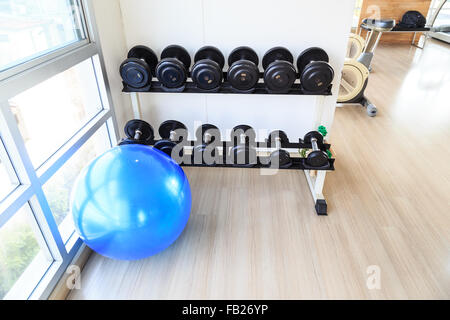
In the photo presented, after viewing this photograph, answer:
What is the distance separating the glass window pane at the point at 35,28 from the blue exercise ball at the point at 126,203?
547 mm

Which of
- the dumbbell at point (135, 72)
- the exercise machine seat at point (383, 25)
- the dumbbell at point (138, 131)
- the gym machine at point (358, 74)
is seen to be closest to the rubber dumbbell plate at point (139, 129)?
the dumbbell at point (138, 131)

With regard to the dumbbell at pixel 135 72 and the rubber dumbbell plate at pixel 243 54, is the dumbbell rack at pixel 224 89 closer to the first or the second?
the dumbbell at pixel 135 72

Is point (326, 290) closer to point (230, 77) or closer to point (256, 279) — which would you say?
point (256, 279)

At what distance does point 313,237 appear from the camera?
180cm

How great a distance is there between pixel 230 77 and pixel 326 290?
1.28 metres

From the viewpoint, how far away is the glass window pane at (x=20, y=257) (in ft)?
4.34

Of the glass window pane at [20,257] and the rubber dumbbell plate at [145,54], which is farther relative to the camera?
the rubber dumbbell plate at [145,54]

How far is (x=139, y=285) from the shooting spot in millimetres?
1520

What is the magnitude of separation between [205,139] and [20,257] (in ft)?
3.88

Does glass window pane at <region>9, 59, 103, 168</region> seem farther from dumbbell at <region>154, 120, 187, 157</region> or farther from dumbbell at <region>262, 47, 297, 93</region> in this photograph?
dumbbell at <region>262, 47, 297, 93</region>

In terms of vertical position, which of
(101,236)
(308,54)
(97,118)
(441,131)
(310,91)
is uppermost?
(308,54)

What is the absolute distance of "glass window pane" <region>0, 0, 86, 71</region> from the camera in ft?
4.01

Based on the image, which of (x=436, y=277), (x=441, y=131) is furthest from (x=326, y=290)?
(x=441, y=131)

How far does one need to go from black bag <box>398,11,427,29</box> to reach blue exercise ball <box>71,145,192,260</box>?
579cm
